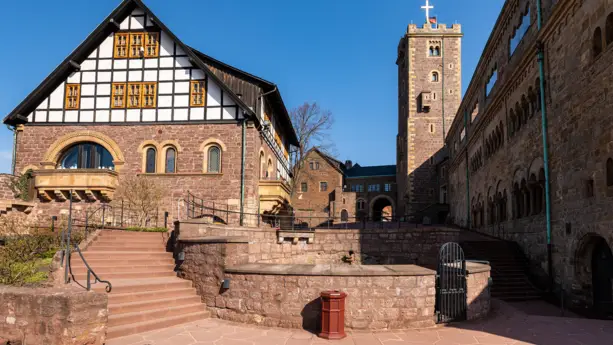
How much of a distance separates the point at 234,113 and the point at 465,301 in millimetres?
14474

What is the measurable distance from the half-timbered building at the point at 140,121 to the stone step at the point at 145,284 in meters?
9.55

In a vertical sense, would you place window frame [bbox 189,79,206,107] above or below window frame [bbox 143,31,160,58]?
A: below

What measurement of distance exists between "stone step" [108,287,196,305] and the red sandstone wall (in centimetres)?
1003

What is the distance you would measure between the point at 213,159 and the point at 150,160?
10.6 feet

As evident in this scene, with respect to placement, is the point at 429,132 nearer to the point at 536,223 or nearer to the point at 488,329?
the point at 536,223

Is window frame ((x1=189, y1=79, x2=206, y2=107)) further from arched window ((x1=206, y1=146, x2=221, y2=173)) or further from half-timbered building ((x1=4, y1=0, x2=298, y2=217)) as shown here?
arched window ((x1=206, y1=146, x2=221, y2=173))

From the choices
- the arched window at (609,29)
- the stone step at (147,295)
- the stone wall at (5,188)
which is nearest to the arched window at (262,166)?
the stone wall at (5,188)

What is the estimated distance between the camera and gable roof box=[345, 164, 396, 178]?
66575mm

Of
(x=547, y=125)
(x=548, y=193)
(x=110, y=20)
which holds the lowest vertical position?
(x=548, y=193)

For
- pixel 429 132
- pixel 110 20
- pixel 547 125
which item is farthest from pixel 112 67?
pixel 429 132

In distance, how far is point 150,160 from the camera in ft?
72.6

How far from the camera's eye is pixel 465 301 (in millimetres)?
10602

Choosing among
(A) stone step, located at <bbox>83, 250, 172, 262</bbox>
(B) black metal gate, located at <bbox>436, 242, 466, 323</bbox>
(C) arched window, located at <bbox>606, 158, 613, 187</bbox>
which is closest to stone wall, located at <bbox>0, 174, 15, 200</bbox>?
(A) stone step, located at <bbox>83, 250, 172, 262</bbox>

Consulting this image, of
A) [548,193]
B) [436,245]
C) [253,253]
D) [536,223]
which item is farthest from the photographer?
[436,245]
